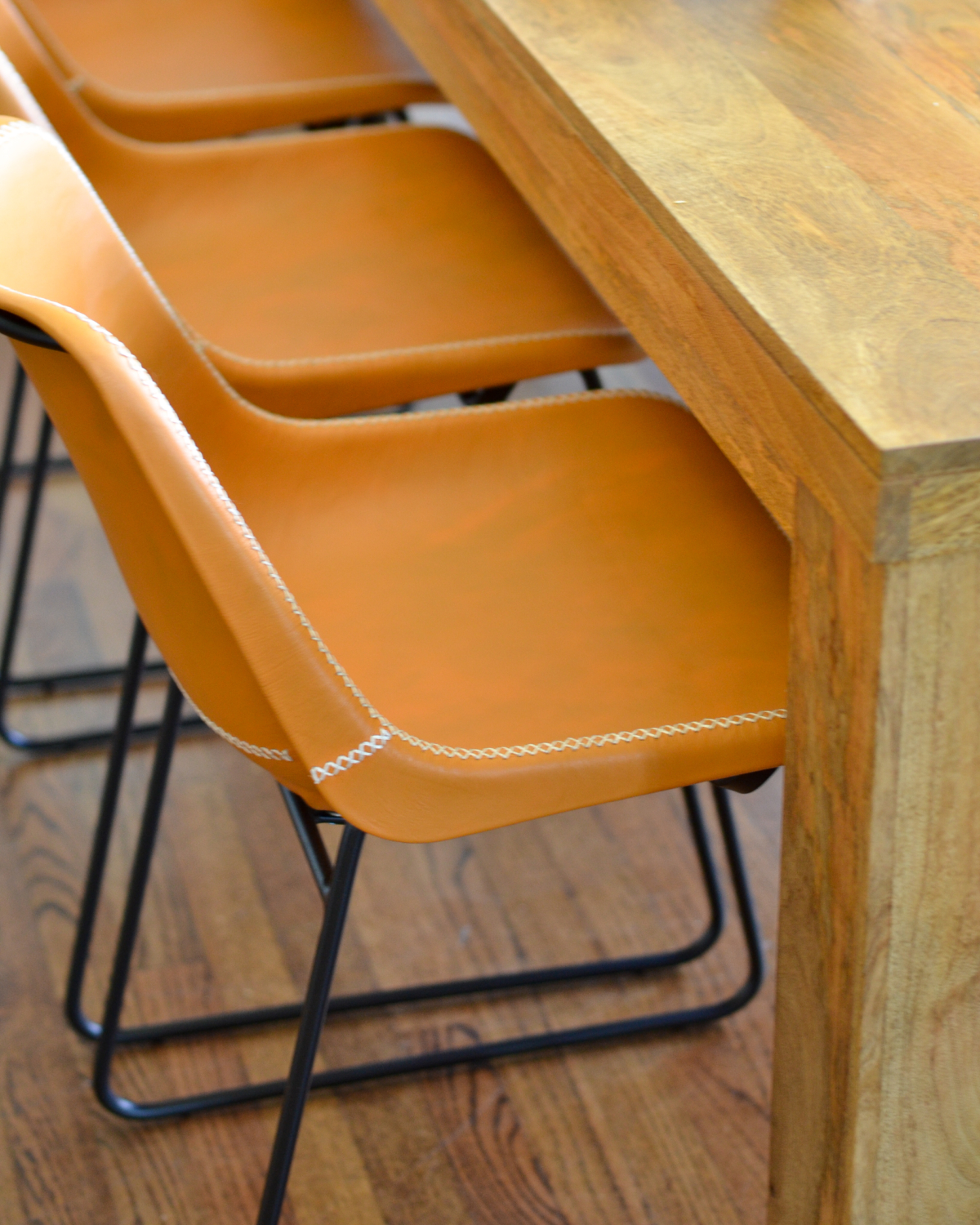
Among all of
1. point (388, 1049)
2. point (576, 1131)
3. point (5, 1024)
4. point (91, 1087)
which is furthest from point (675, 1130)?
point (5, 1024)

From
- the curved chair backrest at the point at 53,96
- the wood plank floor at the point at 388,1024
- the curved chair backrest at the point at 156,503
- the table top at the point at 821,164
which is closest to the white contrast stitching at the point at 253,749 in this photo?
the curved chair backrest at the point at 156,503

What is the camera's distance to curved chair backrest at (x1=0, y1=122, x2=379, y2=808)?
0.70 m

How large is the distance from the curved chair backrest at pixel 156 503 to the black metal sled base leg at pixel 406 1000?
1.00 feet

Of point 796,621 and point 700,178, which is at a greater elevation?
point 700,178

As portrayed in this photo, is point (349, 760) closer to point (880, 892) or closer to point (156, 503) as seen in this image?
point (156, 503)

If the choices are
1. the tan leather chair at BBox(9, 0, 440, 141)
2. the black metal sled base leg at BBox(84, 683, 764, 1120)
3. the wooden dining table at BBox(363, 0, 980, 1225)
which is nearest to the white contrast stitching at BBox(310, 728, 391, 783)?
the wooden dining table at BBox(363, 0, 980, 1225)

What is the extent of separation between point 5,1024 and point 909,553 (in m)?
1.04

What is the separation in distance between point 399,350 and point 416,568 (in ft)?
0.88

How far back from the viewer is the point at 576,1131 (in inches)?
49.0

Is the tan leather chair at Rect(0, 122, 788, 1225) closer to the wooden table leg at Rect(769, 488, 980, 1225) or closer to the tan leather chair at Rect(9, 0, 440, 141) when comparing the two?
the wooden table leg at Rect(769, 488, 980, 1225)

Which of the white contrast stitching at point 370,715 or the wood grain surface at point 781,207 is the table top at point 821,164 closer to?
the wood grain surface at point 781,207

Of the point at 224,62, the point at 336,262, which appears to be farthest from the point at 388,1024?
the point at 224,62

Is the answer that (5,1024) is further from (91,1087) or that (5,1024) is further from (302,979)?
(302,979)

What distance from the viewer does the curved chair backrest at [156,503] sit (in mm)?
703
